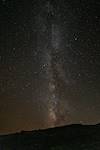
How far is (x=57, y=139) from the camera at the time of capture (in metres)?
39.8

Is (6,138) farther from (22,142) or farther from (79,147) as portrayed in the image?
(79,147)

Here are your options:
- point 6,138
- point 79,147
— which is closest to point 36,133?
point 6,138

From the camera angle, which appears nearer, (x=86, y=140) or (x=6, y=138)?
(x=86, y=140)

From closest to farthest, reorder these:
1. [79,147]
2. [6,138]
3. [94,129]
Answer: [79,147]
[94,129]
[6,138]

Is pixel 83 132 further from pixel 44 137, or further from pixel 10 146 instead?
pixel 10 146

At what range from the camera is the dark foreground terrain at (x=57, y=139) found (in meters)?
36.4

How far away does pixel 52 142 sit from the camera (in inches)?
1548

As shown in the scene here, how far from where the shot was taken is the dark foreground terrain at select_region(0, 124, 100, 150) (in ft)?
119

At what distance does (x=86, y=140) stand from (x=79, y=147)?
1162 mm

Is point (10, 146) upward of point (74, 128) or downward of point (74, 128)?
downward

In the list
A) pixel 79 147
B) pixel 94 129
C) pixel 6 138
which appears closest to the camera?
pixel 79 147

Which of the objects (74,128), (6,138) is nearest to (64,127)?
(74,128)

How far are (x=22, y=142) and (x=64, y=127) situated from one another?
5.69m

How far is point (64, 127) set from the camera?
1663 inches
